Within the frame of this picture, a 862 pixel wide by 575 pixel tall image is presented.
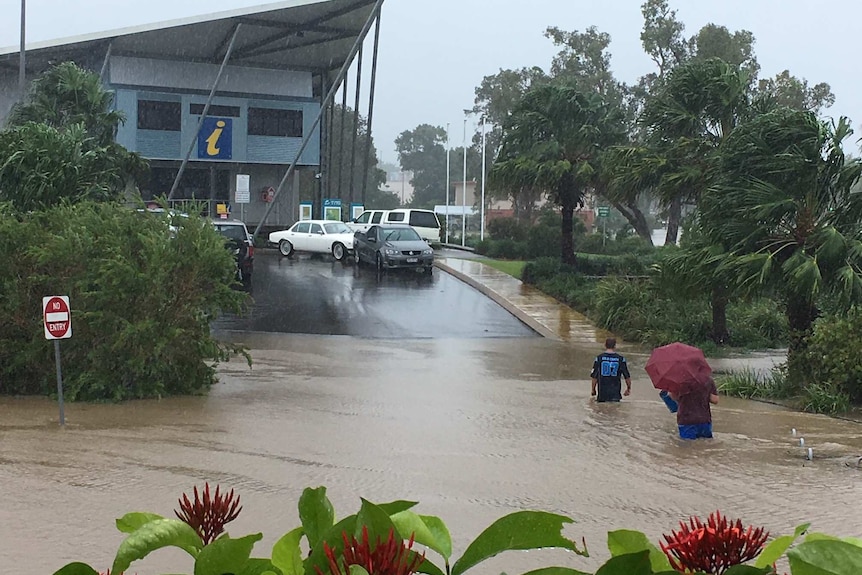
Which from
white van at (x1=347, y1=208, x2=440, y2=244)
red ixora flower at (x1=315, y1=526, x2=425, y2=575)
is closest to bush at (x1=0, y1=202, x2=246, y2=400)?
red ixora flower at (x1=315, y1=526, x2=425, y2=575)

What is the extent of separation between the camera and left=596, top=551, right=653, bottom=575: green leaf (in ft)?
5.74

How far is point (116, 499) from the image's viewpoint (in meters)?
9.13

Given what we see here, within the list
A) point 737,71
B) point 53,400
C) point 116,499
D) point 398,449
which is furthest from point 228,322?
point 116,499

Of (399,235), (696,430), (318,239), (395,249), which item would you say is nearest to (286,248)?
(318,239)

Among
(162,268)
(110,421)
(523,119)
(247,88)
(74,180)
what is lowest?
(110,421)

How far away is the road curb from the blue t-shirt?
27.5ft

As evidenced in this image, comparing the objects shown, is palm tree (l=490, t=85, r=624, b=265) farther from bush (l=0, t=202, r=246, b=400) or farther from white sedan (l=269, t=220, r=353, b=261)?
bush (l=0, t=202, r=246, b=400)

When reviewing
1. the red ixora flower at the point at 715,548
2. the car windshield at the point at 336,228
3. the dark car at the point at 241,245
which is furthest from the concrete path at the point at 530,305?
the red ixora flower at the point at 715,548

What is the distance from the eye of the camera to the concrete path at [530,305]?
78.3 feet

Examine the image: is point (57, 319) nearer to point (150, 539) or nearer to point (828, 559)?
point (150, 539)

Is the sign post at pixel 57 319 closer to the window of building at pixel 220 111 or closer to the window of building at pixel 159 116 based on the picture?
the window of building at pixel 159 116

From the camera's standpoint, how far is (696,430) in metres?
12.4

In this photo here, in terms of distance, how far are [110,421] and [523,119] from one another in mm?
20129

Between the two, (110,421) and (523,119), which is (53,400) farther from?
(523,119)
